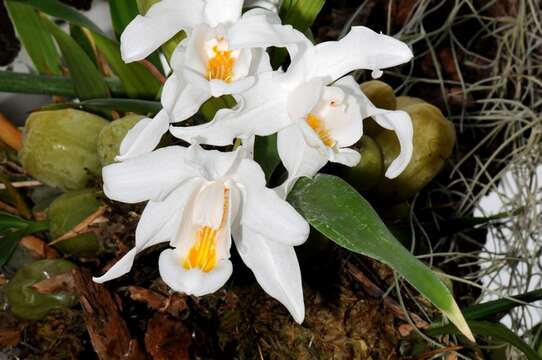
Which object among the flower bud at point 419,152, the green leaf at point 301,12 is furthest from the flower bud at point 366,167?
the green leaf at point 301,12

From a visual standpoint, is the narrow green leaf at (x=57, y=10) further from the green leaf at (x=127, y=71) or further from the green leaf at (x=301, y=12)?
the green leaf at (x=301, y=12)

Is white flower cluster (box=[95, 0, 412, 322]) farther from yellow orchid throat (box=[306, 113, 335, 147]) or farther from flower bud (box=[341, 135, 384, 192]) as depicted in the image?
flower bud (box=[341, 135, 384, 192])

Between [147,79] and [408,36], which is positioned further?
[408,36]

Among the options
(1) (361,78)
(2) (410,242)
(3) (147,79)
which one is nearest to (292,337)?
(2) (410,242)

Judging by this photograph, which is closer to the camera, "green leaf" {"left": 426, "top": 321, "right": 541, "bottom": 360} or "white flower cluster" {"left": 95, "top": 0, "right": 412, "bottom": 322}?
"white flower cluster" {"left": 95, "top": 0, "right": 412, "bottom": 322}

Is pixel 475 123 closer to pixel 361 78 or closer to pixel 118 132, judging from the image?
pixel 361 78

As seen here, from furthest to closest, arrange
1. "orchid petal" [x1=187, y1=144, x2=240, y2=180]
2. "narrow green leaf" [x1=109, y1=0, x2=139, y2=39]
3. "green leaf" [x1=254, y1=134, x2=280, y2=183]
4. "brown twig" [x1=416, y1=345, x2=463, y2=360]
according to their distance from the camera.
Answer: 1. "narrow green leaf" [x1=109, y1=0, x2=139, y2=39]
2. "brown twig" [x1=416, y1=345, x2=463, y2=360]
3. "green leaf" [x1=254, y1=134, x2=280, y2=183]
4. "orchid petal" [x1=187, y1=144, x2=240, y2=180]

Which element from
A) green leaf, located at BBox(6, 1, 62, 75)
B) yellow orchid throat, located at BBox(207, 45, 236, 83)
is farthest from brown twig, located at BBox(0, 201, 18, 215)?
yellow orchid throat, located at BBox(207, 45, 236, 83)
